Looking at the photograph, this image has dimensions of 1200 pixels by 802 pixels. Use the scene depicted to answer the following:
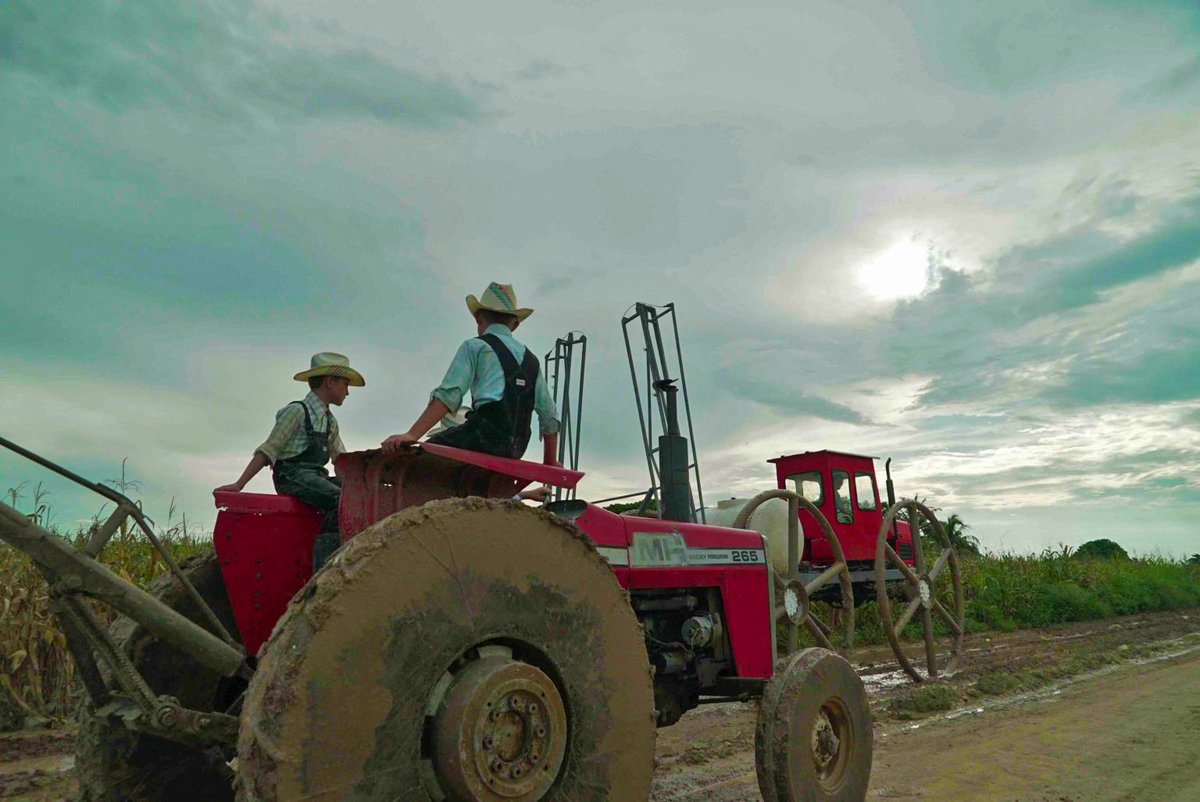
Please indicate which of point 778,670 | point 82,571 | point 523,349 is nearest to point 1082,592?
point 778,670

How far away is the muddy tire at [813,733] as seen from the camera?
3.50 m

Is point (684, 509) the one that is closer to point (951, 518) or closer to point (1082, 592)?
point (1082, 592)

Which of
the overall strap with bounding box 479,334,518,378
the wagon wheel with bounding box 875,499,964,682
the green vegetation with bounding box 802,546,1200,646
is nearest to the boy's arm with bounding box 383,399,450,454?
the overall strap with bounding box 479,334,518,378

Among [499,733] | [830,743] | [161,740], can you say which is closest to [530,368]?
[499,733]

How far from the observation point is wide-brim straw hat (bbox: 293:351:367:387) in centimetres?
409

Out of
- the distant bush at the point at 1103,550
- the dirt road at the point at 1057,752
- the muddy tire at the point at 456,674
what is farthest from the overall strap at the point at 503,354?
the distant bush at the point at 1103,550

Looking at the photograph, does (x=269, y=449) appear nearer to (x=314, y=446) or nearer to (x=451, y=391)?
(x=314, y=446)

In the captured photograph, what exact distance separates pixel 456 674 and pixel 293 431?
1.86m

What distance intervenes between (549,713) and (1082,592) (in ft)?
64.1

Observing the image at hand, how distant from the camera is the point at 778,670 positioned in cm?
376

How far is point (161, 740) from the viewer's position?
312 cm

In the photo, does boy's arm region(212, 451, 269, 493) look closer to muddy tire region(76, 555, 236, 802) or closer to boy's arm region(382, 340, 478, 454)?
muddy tire region(76, 555, 236, 802)

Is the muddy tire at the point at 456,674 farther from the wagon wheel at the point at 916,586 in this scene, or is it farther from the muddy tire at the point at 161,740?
the wagon wheel at the point at 916,586

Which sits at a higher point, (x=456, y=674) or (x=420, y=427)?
(x=420, y=427)
